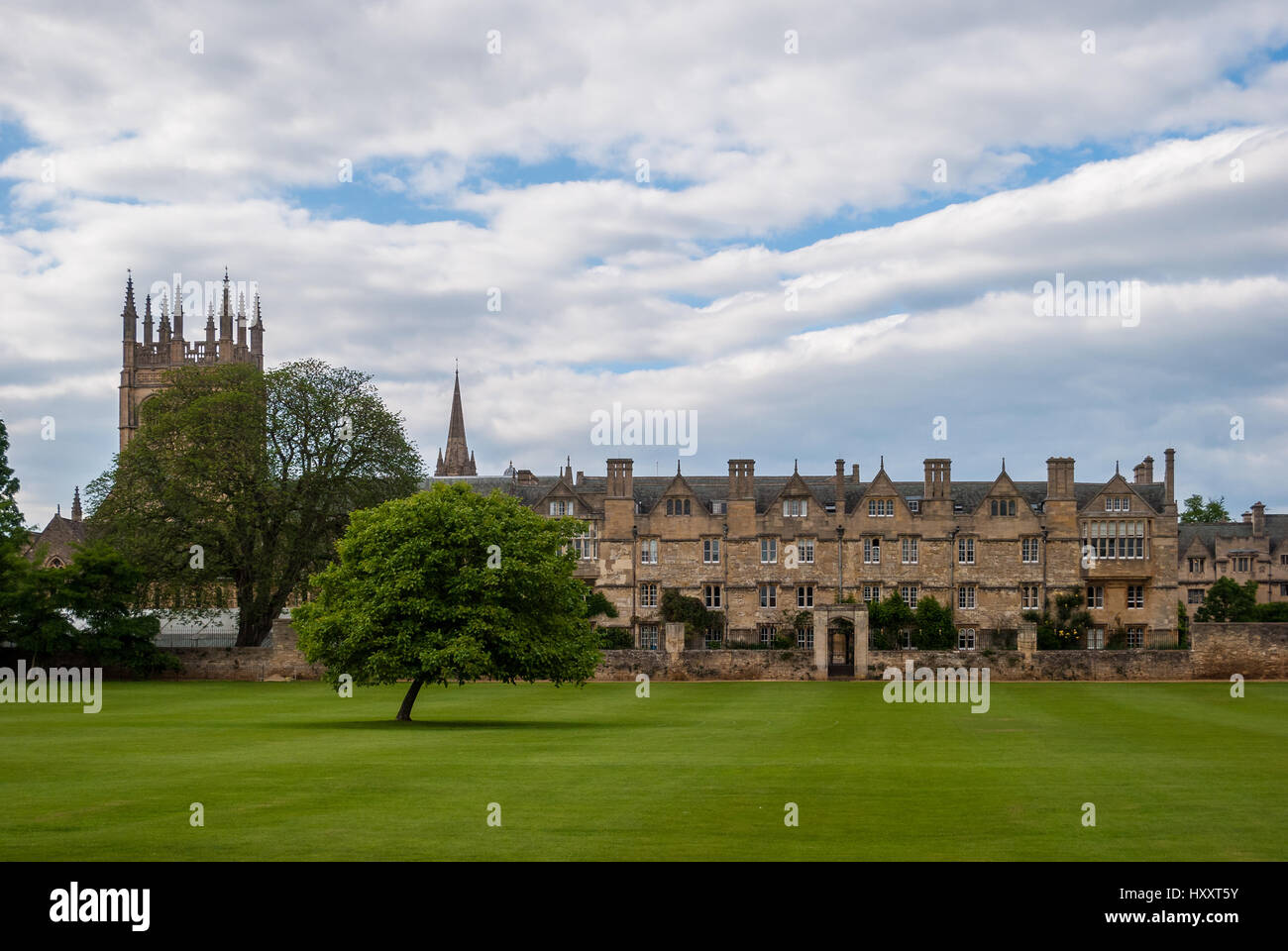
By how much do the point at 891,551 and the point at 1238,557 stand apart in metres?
50.0

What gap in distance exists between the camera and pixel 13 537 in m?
60.4

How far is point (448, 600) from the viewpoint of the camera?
3612cm

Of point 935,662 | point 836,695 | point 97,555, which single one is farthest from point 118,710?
point 935,662

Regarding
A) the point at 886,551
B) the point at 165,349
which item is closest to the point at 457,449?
the point at 165,349

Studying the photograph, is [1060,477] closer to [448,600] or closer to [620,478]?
[620,478]

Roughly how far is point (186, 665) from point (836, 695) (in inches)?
1208

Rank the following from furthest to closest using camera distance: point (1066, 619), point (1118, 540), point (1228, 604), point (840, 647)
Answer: point (1228, 604)
point (1118, 540)
point (1066, 619)
point (840, 647)

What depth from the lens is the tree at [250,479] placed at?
213 feet

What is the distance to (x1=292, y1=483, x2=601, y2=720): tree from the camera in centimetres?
3497

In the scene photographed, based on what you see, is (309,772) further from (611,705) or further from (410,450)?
(410,450)

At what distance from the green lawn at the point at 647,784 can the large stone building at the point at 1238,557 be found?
7876cm

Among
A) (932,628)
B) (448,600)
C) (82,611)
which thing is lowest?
(932,628)

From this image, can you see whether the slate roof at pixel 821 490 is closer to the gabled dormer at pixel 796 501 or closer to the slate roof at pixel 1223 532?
the gabled dormer at pixel 796 501

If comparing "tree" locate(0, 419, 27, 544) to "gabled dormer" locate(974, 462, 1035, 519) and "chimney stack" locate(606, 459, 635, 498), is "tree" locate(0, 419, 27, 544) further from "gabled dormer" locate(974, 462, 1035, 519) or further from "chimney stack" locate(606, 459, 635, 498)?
"gabled dormer" locate(974, 462, 1035, 519)
